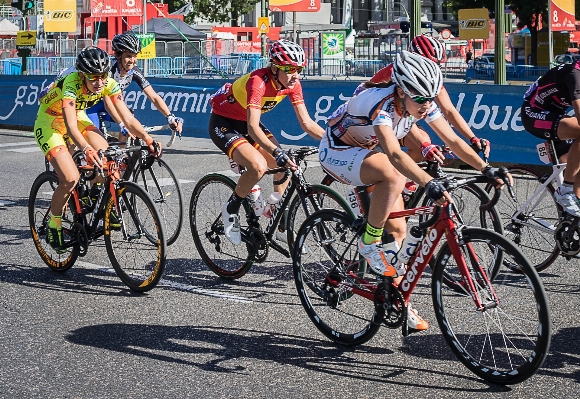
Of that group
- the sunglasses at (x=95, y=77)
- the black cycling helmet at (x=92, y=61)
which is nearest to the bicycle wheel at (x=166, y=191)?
the sunglasses at (x=95, y=77)

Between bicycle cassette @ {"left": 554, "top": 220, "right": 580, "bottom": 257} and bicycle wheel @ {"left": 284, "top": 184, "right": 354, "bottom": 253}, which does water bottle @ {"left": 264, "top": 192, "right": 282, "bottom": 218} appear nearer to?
bicycle wheel @ {"left": 284, "top": 184, "right": 354, "bottom": 253}

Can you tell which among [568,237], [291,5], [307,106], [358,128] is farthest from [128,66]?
[291,5]

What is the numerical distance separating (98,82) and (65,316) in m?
2.14

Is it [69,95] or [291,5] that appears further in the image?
[291,5]

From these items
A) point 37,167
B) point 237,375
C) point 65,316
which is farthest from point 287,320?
point 37,167

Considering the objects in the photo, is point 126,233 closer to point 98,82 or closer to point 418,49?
point 98,82

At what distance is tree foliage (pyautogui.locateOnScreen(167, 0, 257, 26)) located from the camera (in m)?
65.9

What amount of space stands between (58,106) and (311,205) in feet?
8.72

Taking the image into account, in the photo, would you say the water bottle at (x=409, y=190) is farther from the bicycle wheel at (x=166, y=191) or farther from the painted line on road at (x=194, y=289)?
the bicycle wheel at (x=166, y=191)

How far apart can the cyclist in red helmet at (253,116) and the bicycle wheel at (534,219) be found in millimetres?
1785

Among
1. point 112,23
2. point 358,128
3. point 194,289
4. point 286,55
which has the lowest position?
point 194,289

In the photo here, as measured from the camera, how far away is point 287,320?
20.6ft

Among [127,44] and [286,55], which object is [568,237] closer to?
[286,55]

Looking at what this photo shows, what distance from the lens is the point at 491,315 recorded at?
4984mm
